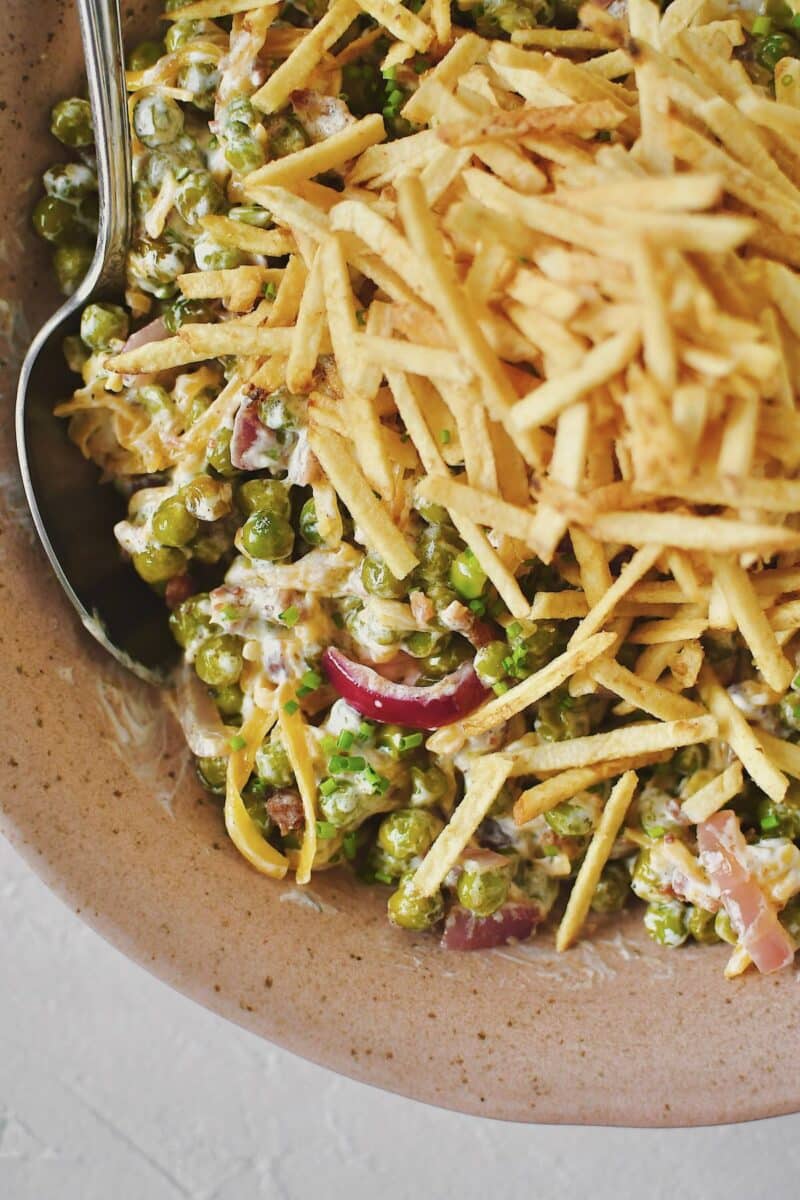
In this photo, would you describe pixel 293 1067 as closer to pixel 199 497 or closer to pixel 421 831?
pixel 421 831

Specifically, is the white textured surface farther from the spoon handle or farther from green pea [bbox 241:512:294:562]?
the spoon handle

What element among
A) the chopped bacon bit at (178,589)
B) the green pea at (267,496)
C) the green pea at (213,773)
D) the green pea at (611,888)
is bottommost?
the green pea at (611,888)

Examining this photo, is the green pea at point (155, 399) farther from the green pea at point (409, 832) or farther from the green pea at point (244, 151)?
the green pea at point (409, 832)

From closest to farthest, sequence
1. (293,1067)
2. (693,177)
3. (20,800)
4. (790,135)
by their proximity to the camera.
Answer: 1. (693,177)
2. (790,135)
3. (20,800)
4. (293,1067)

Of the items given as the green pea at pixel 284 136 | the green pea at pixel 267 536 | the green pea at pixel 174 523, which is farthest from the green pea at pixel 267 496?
the green pea at pixel 284 136

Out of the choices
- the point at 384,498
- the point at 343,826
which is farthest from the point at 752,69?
the point at 343,826
